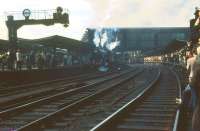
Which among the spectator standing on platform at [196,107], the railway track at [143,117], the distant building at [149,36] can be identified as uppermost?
the distant building at [149,36]

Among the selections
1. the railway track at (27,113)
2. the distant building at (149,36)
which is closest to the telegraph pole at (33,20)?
the railway track at (27,113)

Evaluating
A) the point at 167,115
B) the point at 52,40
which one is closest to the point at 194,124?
the point at 167,115

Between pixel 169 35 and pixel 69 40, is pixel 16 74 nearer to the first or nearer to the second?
pixel 69 40

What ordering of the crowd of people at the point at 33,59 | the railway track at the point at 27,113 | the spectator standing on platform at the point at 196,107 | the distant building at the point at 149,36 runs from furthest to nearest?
the distant building at the point at 149,36 < the crowd of people at the point at 33,59 < the railway track at the point at 27,113 < the spectator standing on platform at the point at 196,107

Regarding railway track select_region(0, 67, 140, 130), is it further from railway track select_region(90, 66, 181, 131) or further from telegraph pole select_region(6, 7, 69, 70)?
telegraph pole select_region(6, 7, 69, 70)

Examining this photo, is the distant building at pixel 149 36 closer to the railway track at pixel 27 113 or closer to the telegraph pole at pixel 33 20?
the telegraph pole at pixel 33 20

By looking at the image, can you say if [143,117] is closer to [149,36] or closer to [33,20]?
[33,20]

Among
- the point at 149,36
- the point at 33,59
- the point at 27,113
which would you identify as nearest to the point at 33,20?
the point at 33,59

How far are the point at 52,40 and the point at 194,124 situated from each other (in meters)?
25.3

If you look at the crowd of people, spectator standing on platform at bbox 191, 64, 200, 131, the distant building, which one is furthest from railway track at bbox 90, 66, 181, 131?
the distant building

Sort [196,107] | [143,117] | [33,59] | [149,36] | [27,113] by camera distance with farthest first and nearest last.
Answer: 1. [149,36]
2. [33,59]
3. [27,113]
4. [143,117]
5. [196,107]

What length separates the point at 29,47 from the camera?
102 feet

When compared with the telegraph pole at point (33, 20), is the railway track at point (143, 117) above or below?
below

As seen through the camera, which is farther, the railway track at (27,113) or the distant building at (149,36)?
the distant building at (149,36)
